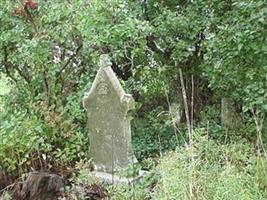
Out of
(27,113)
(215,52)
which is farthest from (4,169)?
(215,52)

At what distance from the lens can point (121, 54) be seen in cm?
430

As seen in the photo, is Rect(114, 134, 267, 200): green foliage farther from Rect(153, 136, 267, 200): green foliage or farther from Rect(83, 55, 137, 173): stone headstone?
Rect(83, 55, 137, 173): stone headstone

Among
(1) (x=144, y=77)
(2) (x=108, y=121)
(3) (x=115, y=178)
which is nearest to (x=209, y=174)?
(3) (x=115, y=178)

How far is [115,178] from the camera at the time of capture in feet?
12.8

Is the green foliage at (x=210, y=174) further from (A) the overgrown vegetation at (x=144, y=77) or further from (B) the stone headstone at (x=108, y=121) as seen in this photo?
(B) the stone headstone at (x=108, y=121)

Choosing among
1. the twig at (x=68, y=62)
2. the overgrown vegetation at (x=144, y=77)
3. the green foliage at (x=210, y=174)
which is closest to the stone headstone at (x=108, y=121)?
the overgrown vegetation at (x=144, y=77)

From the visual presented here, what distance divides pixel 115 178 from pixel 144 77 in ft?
4.17

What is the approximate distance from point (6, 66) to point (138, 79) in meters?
1.24

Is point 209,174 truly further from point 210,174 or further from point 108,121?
point 108,121

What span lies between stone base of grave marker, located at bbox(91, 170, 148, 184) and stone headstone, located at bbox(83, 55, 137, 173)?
51 mm

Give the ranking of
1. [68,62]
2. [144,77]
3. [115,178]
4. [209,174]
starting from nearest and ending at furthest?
[209,174] < [115,178] < [68,62] < [144,77]

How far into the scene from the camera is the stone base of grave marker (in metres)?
3.76

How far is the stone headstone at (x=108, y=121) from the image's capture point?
3.96m

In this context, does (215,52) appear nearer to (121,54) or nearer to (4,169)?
(121,54)
